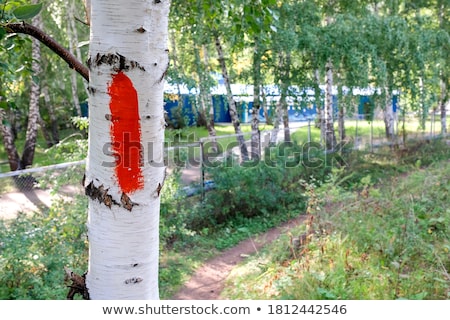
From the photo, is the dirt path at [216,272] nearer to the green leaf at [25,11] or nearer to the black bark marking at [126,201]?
the black bark marking at [126,201]

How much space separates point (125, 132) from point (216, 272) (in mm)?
4685

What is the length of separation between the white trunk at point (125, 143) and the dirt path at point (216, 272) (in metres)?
3.50

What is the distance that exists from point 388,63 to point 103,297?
11.1 metres

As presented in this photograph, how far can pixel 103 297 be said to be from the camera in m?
1.34

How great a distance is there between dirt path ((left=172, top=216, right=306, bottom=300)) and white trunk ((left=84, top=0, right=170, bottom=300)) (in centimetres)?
350

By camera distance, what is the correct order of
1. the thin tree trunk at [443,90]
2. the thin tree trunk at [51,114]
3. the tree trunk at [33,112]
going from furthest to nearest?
the thin tree trunk at [443,90]
the thin tree trunk at [51,114]
the tree trunk at [33,112]

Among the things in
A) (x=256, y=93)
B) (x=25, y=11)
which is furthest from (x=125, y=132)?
(x=256, y=93)

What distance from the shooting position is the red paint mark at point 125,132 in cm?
121

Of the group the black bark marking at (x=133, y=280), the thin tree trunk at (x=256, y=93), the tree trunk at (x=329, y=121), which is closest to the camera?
the black bark marking at (x=133, y=280)

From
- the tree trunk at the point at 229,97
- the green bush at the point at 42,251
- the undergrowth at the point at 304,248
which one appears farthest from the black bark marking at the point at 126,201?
the tree trunk at the point at 229,97

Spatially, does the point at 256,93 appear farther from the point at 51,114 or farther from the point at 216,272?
the point at 51,114

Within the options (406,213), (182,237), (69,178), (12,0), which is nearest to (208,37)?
(182,237)

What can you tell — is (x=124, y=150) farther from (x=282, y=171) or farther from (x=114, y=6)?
(x=282, y=171)

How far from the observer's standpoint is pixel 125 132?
48.3 inches
